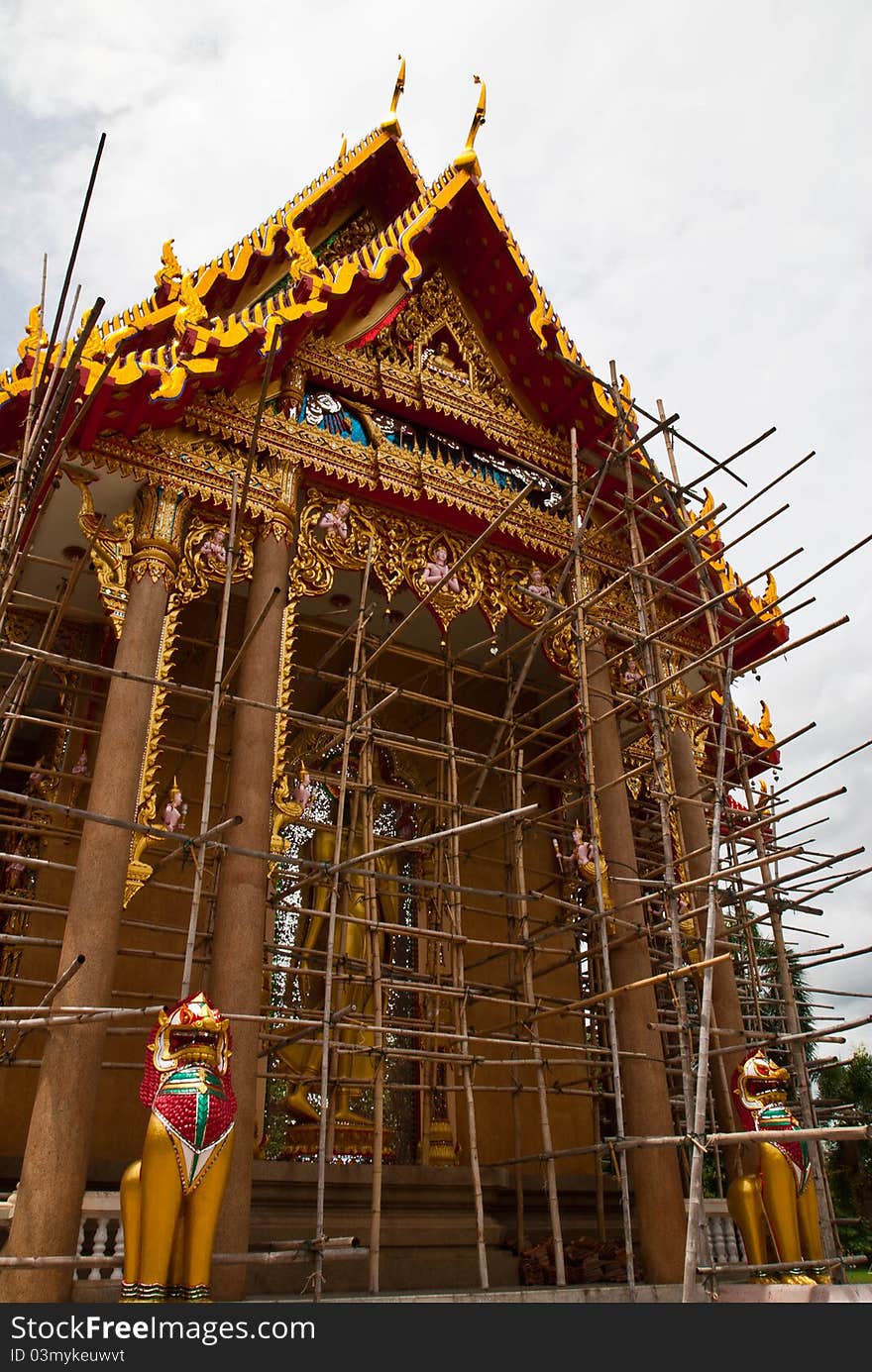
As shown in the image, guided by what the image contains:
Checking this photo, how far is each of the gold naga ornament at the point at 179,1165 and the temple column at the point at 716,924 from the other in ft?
12.3

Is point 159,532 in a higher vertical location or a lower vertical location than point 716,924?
higher

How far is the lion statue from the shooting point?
18.3 ft

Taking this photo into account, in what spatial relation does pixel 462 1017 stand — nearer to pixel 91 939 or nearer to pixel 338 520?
pixel 91 939

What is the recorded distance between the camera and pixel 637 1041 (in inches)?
267

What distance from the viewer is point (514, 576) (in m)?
8.24

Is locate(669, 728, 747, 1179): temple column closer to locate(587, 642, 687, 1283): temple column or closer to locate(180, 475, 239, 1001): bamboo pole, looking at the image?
locate(587, 642, 687, 1283): temple column

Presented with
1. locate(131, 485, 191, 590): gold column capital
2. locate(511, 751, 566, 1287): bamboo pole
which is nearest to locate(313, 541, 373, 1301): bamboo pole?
locate(131, 485, 191, 590): gold column capital

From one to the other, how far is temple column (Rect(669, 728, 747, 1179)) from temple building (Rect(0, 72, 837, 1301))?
36 mm

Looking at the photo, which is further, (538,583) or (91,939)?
(538,583)

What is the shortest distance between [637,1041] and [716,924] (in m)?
1.18

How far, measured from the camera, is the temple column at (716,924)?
24.4 feet

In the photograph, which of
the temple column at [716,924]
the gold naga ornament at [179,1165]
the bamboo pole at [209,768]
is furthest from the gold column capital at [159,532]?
the temple column at [716,924]

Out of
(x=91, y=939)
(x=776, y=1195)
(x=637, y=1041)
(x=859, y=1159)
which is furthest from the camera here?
(x=859, y=1159)

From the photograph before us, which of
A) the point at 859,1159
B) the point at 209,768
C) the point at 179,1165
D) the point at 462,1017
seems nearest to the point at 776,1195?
the point at 462,1017
